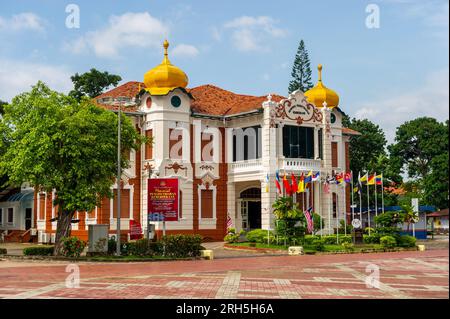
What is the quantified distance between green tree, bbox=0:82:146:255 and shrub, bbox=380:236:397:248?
16579mm

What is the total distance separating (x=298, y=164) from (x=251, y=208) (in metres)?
5.47

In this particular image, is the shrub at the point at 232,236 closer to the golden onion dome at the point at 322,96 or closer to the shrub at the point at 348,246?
the shrub at the point at 348,246

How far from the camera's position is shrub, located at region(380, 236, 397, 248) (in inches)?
1451

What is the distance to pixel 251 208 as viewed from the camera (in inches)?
1789

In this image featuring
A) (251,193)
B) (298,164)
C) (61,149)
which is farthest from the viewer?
(251,193)

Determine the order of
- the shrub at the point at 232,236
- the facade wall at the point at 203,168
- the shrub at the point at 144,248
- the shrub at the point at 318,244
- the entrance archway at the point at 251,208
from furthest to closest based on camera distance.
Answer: the entrance archway at the point at 251,208 → the facade wall at the point at 203,168 → the shrub at the point at 232,236 → the shrub at the point at 318,244 → the shrub at the point at 144,248

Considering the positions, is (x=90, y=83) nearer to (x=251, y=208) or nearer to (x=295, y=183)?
(x=251, y=208)

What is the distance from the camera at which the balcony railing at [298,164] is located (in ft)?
136

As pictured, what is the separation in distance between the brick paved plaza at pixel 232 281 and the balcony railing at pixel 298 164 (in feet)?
52.4

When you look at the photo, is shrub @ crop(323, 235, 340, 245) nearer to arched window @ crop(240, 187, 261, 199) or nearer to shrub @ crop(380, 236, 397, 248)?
shrub @ crop(380, 236, 397, 248)

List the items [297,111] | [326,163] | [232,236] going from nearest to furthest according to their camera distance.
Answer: [232,236]
[297,111]
[326,163]

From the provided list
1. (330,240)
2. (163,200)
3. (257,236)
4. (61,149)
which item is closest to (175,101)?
(257,236)

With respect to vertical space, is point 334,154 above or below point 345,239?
above

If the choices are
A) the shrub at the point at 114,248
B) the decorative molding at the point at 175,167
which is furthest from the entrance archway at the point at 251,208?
the shrub at the point at 114,248
